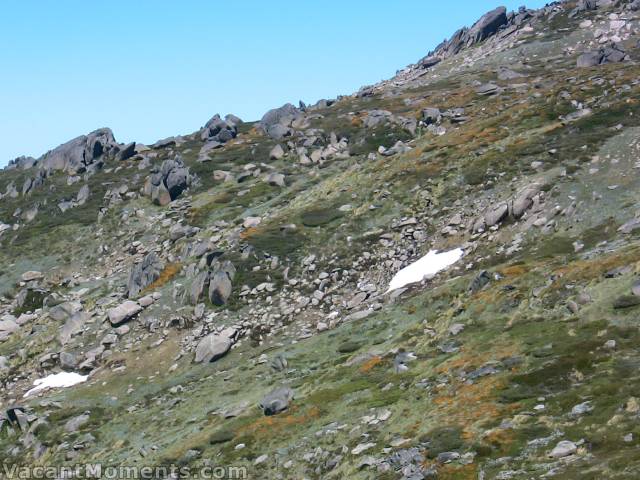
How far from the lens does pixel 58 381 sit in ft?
184

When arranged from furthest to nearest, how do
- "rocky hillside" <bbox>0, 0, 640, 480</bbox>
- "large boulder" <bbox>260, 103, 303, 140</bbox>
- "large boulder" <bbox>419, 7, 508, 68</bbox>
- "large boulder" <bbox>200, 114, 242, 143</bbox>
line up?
"large boulder" <bbox>419, 7, 508, 68</bbox>
"large boulder" <bbox>200, 114, 242, 143</bbox>
"large boulder" <bbox>260, 103, 303, 140</bbox>
"rocky hillside" <bbox>0, 0, 640, 480</bbox>

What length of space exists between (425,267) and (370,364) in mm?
16101

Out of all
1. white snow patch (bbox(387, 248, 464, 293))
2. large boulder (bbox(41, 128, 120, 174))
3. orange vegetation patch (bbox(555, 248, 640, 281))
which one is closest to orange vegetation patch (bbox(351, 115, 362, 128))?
large boulder (bbox(41, 128, 120, 174))

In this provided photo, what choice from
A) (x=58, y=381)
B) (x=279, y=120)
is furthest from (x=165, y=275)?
(x=279, y=120)

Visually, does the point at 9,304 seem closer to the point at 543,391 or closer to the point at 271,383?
the point at 271,383

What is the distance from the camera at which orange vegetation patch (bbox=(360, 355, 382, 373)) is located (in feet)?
137

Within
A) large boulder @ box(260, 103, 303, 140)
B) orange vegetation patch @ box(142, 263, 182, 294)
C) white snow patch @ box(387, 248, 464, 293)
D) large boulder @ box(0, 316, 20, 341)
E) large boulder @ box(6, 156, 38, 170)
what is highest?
large boulder @ box(6, 156, 38, 170)

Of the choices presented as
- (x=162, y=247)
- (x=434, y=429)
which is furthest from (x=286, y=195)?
(x=434, y=429)

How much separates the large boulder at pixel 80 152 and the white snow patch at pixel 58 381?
2476 inches

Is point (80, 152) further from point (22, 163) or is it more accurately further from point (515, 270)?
point (515, 270)

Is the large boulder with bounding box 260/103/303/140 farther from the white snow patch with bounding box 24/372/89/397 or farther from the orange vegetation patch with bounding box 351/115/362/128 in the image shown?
the white snow patch with bounding box 24/372/89/397

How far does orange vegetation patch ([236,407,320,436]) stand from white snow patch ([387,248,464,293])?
18.9m

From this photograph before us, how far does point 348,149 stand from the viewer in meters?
96.2

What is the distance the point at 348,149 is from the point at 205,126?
39.6 m
